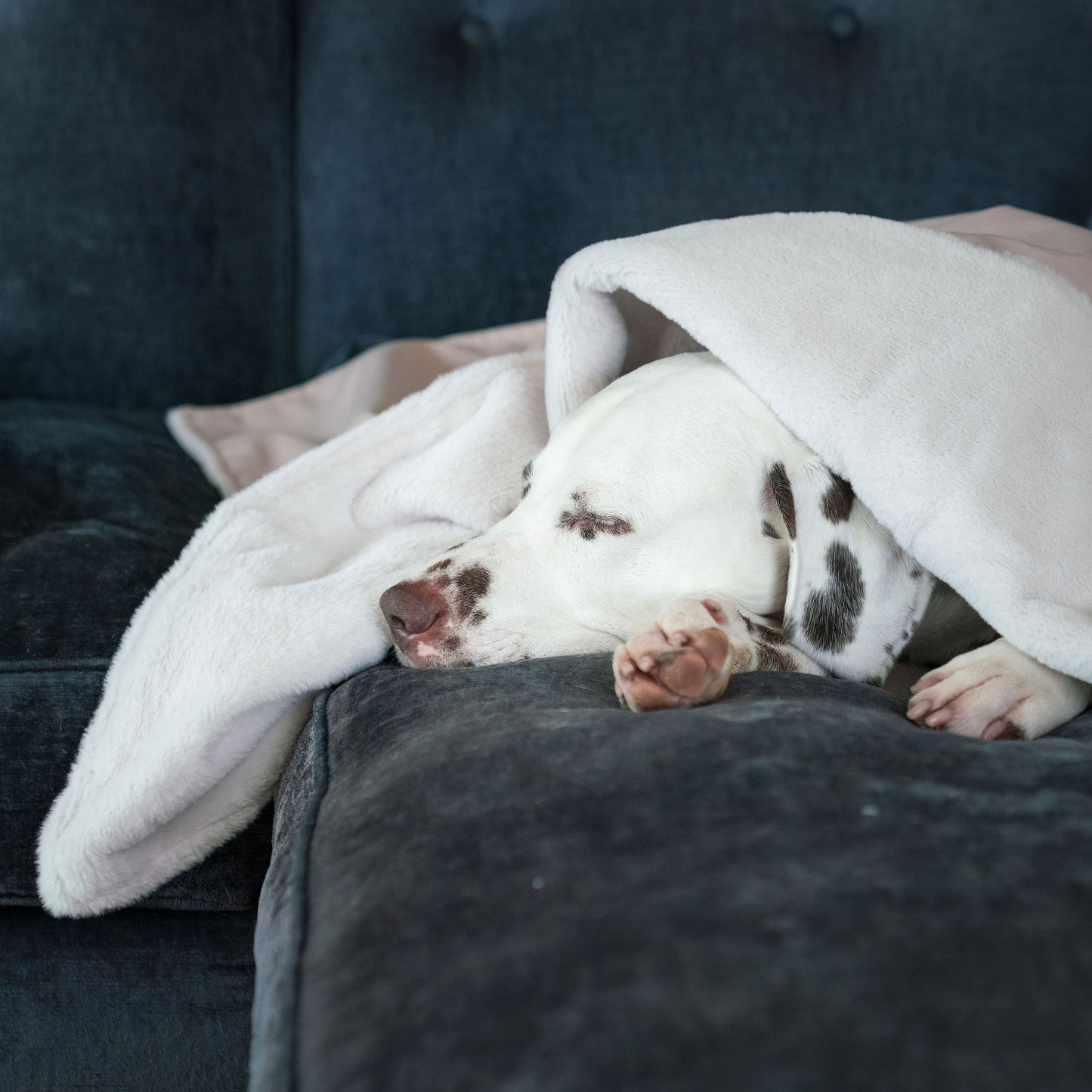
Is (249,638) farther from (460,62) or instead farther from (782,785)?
(460,62)

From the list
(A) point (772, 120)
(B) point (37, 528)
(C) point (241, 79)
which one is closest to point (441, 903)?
(B) point (37, 528)

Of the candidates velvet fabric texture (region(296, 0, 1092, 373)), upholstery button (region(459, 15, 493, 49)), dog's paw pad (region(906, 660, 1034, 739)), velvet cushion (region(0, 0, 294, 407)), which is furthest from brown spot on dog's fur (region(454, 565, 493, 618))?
upholstery button (region(459, 15, 493, 49))

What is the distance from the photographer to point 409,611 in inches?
39.4

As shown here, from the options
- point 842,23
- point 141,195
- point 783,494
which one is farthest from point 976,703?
point 141,195

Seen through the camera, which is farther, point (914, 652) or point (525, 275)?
point (525, 275)

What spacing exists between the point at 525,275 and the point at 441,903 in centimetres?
183

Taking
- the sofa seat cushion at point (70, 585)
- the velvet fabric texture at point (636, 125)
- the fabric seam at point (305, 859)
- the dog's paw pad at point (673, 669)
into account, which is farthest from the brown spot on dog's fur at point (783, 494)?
the velvet fabric texture at point (636, 125)

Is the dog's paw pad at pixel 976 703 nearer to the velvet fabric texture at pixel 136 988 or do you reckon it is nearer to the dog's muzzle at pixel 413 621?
the dog's muzzle at pixel 413 621

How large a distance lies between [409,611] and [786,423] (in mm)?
424

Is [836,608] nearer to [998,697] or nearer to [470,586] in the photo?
[998,697]

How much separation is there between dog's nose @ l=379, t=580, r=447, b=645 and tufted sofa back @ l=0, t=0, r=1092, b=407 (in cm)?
131

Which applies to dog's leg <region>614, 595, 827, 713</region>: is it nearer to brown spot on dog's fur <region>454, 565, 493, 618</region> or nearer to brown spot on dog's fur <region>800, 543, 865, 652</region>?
brown spot on dog's fur <region>800, 543, 865, 652</region>

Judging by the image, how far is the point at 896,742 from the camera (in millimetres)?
676

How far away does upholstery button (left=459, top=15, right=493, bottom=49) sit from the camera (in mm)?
2191
